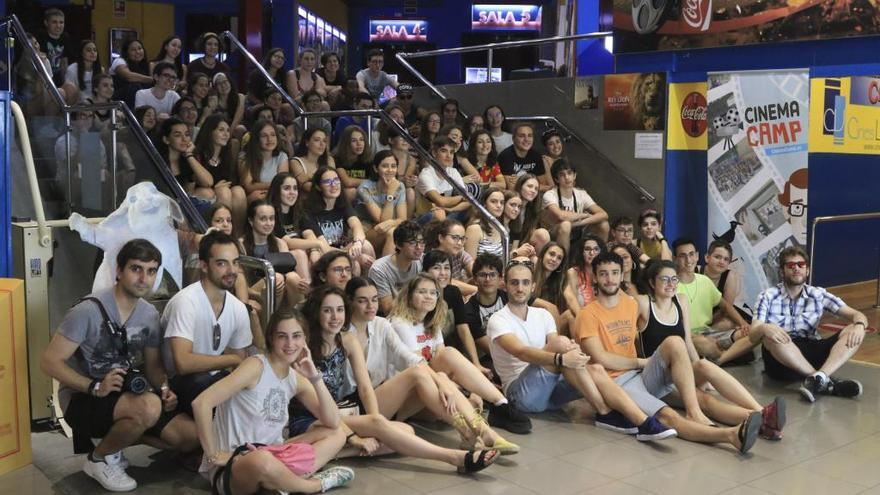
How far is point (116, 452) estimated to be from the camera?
4.88m

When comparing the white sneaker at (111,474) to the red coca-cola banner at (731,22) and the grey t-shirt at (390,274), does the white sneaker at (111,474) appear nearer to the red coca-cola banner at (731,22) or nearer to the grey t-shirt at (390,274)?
the grey t-shirt at (390,274)

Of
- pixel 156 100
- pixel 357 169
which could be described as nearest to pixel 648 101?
pixel 357 169

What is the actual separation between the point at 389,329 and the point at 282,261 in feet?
3.72

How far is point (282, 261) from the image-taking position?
21.4 ft

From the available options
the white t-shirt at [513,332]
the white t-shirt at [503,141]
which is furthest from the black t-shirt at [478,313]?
the white t-shirt at [503,141]

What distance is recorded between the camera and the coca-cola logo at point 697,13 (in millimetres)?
9609

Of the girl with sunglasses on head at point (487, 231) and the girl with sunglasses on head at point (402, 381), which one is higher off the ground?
the girl with sunglasses on head at point (487, 231)

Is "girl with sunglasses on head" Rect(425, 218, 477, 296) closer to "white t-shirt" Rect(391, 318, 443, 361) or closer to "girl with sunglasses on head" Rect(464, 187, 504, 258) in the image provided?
"girl with sunglasses on head" Rect(464, 187, 504, 258)

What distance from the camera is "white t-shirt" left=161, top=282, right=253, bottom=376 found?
5.11 meters

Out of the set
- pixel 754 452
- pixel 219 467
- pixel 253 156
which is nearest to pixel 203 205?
pixel 253 156

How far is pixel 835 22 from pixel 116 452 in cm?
695

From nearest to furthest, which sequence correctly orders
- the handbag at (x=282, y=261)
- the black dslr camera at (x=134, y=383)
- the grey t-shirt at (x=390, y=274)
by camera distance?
the black dslr camera at (x=134, y=383)
the handbag at (x=282, y=261)
the grey t-shirt at (x=390, y=274)

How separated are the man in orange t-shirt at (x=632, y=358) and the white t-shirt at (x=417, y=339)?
3.07 feet

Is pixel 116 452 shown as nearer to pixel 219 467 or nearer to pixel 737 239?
pixel 219 467
